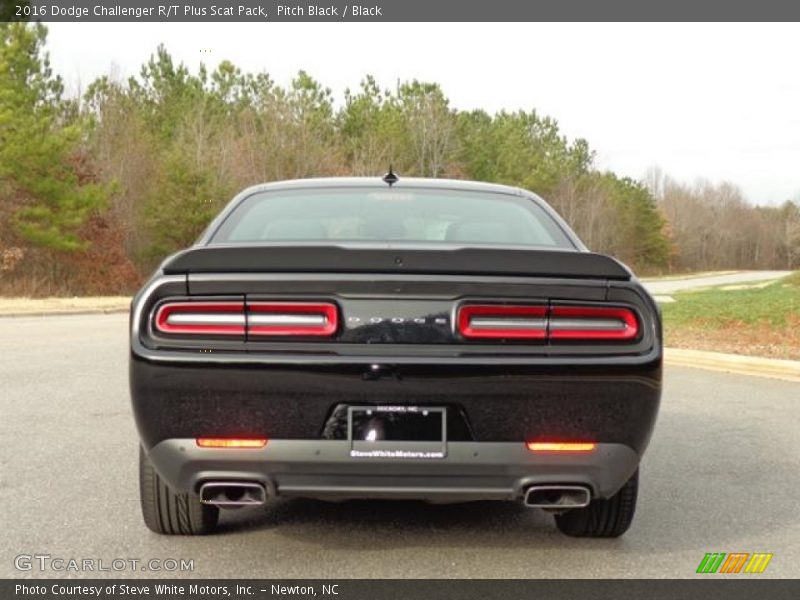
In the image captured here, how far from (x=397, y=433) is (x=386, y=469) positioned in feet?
0.42

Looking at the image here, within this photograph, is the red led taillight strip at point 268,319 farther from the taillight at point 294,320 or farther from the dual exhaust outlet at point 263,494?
the dual exhaust outlet at point 263,494

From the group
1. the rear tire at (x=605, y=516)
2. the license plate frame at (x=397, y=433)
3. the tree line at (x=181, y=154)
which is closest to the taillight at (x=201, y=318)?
the license plate frame at (x=397, y=433)

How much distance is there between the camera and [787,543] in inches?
Result: 154

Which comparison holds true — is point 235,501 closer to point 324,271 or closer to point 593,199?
point 324,271

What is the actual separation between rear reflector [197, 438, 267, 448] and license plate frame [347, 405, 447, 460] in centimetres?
32

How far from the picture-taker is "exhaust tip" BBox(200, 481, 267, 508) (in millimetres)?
3190

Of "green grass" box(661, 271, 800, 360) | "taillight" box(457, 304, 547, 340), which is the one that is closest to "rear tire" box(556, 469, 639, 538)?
"taillight" box(457, 304, 547, 340)

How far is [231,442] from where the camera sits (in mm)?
3156

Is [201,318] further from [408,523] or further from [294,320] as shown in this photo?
[408,523]

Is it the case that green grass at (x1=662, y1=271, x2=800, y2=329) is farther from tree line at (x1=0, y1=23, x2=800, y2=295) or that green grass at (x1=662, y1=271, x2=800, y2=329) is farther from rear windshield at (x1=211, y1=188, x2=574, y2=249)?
tree line at (x1=0, y1=23, x2=800, y2=295)

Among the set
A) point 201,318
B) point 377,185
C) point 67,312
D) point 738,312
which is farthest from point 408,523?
point 67,312

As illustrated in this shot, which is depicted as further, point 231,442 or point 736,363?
point 736,363

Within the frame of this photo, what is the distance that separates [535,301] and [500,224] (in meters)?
1.29

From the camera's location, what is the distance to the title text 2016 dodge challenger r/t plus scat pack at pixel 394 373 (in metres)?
3.11
